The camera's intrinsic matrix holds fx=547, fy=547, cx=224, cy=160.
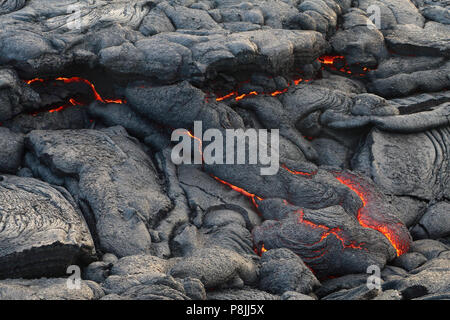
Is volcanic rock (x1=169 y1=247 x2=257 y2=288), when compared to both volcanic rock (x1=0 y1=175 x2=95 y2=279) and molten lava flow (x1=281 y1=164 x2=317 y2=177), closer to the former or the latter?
volcanic rock (x1=0 y1=175 x2=95 y2=279)

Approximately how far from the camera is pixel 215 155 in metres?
7.25

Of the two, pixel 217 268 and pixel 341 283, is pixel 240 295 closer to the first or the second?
pixel 217 268

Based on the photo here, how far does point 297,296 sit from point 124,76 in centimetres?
401

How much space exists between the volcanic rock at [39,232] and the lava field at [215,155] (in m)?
0.02

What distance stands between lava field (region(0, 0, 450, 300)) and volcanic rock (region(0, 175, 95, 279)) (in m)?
0.02

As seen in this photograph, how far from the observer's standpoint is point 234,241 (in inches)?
249

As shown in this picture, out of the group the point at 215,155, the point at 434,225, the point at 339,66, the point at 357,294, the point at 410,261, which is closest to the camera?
the point at 357,294

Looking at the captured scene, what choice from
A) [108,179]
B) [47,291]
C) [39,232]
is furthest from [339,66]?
[47,291]

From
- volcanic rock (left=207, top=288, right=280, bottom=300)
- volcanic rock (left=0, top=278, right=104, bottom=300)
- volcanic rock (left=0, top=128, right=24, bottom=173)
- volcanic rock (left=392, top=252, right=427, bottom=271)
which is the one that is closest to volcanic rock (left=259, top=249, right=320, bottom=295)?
volcanic rock (left=207, top=288, right=280, bottom=300)

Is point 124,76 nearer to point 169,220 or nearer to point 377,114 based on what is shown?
point 169,220

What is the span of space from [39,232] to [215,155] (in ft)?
8.52

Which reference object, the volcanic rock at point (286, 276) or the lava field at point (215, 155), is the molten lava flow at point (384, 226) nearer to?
the lava field at point (215, 155)

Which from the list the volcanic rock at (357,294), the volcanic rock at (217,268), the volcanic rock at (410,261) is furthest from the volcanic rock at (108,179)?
the volcanic rock at (410,261)

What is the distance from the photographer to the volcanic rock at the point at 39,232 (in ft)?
17.2
